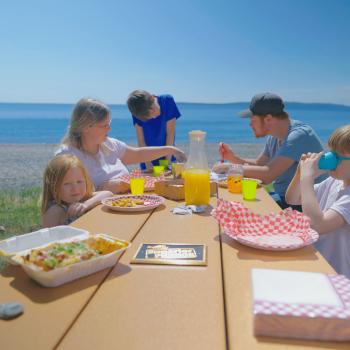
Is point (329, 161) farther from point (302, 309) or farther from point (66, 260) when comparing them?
point (66, 260)

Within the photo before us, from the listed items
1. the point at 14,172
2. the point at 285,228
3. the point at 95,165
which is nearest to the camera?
the point at 285,228

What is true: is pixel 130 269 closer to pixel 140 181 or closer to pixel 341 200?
pixel 341 200

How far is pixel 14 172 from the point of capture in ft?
33.8

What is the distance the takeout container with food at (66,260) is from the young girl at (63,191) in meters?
0.84

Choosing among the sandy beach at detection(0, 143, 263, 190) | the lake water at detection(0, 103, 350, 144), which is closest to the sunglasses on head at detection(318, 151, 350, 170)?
the sandy beach at detection(0, 143, 263, 190)

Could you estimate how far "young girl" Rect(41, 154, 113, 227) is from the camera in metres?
2.07

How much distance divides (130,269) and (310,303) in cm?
58

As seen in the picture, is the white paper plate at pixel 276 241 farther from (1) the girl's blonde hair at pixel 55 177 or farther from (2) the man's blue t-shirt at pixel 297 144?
(2) the man's blue t-shirt at pixel 297 144

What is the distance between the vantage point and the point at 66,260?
1.10 meters

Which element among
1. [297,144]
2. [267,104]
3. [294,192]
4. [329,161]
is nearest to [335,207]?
[329,161]

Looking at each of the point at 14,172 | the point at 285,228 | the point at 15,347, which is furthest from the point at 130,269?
the point at 14,172

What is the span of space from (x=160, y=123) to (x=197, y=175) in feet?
8.18

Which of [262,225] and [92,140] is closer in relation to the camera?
[262,225]

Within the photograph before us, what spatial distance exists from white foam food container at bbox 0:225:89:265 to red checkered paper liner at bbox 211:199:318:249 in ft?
1.80
